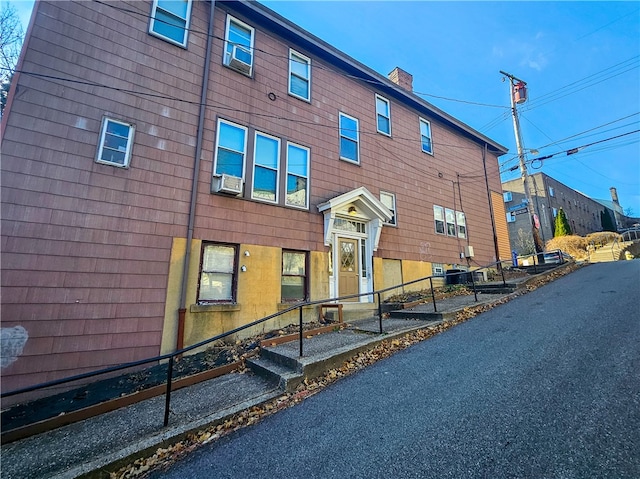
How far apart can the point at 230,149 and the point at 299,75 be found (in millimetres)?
3839

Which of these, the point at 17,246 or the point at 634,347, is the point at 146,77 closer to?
the point at 17,246

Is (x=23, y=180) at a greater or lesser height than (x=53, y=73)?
lesser

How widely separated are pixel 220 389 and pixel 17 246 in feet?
Answer: 13.8

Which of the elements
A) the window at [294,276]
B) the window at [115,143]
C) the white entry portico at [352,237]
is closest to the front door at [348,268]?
the white entry portico at [352,237]

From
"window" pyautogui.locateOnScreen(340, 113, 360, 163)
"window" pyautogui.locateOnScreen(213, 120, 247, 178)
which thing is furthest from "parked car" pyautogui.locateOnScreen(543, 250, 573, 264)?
"window" pyautogui.locateOnScreen(213, 120, 247, 178)

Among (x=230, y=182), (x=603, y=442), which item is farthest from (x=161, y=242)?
(x=603, y=442)

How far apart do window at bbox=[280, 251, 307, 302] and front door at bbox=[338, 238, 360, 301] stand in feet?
4.11

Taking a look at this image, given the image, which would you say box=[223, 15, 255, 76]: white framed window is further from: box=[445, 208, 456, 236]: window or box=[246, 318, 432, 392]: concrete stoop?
box=[445, 208, 456, 236]: window

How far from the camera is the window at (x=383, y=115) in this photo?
1131 cm

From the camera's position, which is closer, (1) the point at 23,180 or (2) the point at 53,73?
(1) the point at 23,180

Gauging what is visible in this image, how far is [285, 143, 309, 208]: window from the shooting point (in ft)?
27.2

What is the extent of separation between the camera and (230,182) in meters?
6.90

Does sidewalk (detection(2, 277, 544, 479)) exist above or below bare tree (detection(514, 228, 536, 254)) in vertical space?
below

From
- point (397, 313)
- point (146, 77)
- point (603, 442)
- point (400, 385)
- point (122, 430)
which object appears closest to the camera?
point (603, 442)
